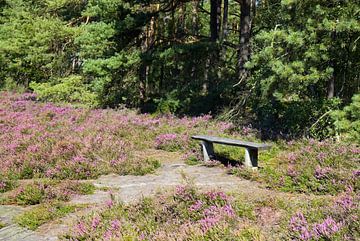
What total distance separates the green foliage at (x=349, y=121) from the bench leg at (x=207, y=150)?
3.27 meters

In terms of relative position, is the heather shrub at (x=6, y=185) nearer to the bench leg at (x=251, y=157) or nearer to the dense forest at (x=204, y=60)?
the bench leg at (x=251, y=157)

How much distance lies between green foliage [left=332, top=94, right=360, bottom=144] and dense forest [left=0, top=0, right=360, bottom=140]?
30 millimetres

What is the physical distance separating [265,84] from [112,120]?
24.4 feet

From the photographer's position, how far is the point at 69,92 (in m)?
23.2

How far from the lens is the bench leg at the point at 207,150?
10.7 m

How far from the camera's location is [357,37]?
1073cm

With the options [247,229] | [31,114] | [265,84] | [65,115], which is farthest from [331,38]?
[31,114]

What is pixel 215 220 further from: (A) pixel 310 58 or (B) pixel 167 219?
(A) pixel 310 58

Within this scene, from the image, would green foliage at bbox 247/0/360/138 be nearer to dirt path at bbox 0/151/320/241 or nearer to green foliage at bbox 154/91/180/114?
dirt path at bbox 0/151/320/241

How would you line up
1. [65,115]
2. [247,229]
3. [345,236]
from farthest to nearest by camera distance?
1. [65,115]
2. [247,229]
3. [345,236]

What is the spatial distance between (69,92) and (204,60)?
27.4ft

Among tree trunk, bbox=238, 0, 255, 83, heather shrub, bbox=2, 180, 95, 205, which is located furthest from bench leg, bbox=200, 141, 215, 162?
tree trunk, bbox=238, 0, 255, 83

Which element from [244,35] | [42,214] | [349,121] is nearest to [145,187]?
[42,214]

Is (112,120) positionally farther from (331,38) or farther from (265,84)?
(331,38)
